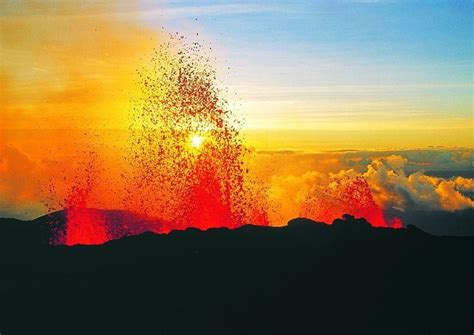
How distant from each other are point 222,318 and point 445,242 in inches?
467

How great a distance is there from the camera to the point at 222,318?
29.6 metres

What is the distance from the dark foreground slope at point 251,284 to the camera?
97.1 ft

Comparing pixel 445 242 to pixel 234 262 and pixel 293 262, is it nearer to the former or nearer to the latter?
pixel 293 262

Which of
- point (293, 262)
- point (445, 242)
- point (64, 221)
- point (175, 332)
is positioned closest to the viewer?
point (175, 332)

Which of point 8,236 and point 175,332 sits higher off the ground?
point 8,236

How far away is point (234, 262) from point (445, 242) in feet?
32.8

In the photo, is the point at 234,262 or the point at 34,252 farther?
the point at 34,252

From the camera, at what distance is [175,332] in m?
28.6

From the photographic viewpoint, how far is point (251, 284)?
31.6m

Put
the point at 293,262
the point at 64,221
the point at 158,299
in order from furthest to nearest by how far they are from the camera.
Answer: the point at 64,221 → the point at 293,262 → the point at 158,299

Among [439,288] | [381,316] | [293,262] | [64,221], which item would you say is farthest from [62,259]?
[439,288]

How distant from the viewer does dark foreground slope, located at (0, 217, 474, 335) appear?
29.6m

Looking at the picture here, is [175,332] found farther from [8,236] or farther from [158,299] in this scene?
[8,236]

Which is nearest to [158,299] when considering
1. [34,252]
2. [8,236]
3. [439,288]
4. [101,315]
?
[101,315]
